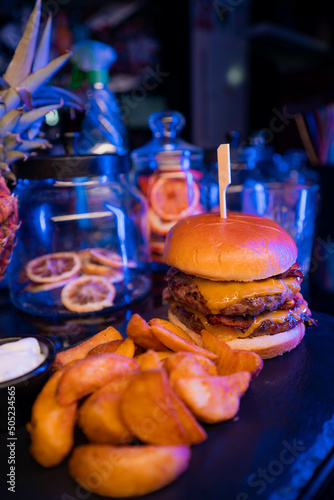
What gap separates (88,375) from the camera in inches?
42.9

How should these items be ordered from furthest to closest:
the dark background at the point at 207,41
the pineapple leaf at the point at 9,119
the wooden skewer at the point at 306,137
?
the dark background at the point at 207,41
the wooden skewer at the point at 306,137
the pineapple leaf at the point at 9,119

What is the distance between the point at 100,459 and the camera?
924 mm

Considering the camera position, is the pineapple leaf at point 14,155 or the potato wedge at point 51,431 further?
the pineapple leaf at point 14,155

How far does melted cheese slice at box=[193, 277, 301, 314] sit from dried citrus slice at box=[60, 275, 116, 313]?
Answer: 552 mm

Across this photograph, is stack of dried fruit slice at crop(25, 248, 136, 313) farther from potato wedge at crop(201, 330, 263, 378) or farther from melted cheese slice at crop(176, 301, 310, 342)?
potato wedge at crop(201, 330, 263, 378)

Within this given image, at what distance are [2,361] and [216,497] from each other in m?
0.77

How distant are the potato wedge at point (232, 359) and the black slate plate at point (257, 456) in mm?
129

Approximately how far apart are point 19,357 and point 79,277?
80cm

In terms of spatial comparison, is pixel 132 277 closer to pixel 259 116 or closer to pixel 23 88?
pixel 23 88

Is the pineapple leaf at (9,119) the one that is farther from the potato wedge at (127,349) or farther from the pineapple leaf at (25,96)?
the potato wedge at (127,349)

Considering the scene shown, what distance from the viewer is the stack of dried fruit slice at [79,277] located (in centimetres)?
193

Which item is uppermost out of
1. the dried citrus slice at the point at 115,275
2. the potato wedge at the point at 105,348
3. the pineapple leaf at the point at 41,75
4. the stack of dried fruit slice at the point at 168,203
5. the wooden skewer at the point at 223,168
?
the pineapple leaf at the point at 41,75

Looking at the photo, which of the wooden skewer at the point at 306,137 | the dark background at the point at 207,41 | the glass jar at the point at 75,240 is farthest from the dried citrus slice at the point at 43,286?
the dark background at the point at 207,41

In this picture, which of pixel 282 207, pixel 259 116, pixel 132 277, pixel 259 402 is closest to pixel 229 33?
pixel 259 116
